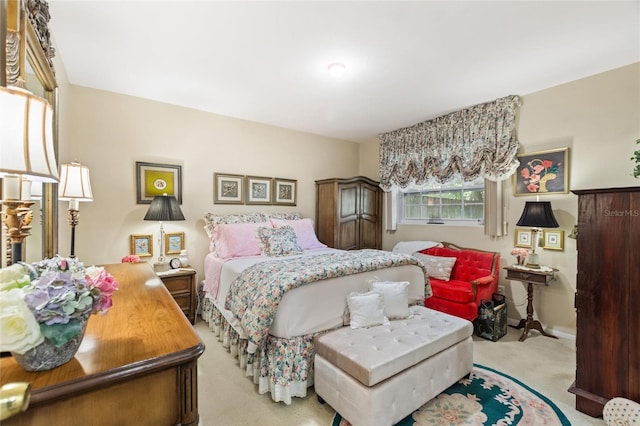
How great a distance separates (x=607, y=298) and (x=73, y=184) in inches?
152

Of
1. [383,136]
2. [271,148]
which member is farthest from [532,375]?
[271,148]

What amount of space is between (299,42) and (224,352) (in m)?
2.88

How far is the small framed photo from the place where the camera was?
11.7 feet

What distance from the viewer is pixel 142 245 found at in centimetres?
341

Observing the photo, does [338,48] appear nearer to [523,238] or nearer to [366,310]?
[366,310]

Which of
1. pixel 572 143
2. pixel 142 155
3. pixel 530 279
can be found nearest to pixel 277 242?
pixel 142 155

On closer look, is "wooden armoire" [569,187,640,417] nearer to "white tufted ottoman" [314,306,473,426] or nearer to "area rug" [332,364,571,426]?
"area rug" [332,364,571,426]

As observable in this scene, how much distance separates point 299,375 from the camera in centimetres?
206

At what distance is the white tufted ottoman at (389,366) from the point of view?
1.69 meters

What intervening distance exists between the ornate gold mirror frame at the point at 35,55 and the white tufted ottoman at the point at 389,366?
5.80 ft

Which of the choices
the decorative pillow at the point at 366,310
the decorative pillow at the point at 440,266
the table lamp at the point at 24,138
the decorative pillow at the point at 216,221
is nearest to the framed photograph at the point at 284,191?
the decorative pillow at the point at 216,221

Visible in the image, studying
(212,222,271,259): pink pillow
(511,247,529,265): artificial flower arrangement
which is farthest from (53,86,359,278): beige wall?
(511,247,529,265): artificial flower arrangement

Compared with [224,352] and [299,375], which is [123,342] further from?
[224,352]

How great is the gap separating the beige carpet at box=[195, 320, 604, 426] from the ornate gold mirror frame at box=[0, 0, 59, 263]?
Answer: 148 cm
